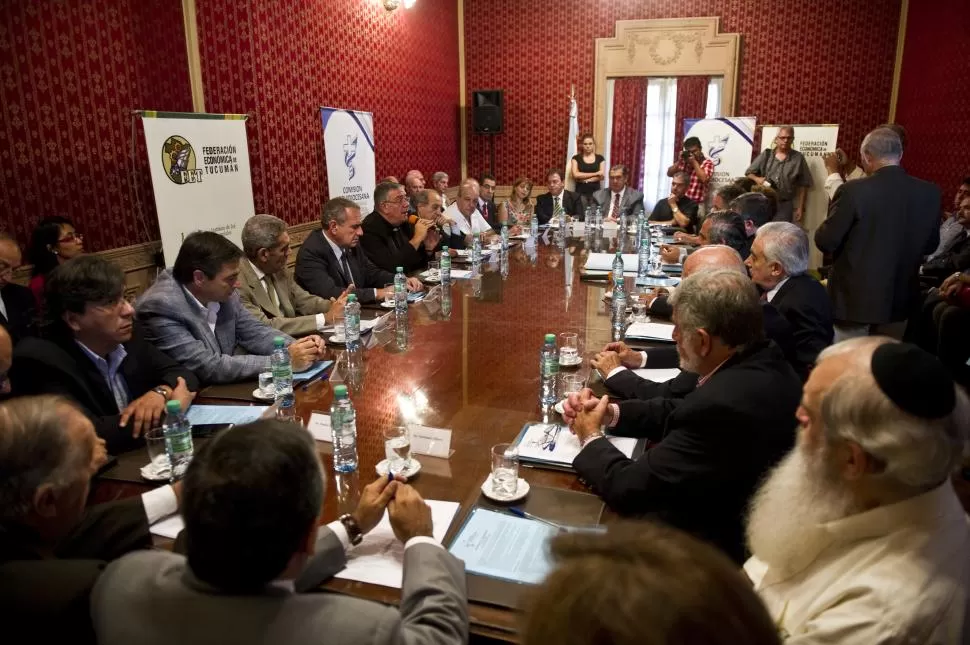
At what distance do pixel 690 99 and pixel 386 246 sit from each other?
235 inches

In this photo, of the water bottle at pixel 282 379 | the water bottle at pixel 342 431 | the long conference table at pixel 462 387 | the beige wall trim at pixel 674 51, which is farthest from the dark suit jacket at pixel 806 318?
the beige wall trim at pixel 674 51

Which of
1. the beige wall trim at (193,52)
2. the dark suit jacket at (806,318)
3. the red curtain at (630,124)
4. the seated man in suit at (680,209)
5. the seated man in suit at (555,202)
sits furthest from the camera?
the red curtain at (630,124)

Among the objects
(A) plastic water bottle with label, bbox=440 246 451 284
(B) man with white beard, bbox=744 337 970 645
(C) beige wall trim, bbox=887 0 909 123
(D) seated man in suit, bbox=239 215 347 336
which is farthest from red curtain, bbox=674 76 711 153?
(B) man with white beard, bbox=744 337 970 645

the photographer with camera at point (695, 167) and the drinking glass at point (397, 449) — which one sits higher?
the photographer with camera at point (695, 167)

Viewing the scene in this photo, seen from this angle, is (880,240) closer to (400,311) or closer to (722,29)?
(400,311)

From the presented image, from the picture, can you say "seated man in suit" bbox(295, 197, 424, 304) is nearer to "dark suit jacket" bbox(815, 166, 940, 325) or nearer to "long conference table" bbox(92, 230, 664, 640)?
"long conference table" bbox(92, 230, 664, 640)

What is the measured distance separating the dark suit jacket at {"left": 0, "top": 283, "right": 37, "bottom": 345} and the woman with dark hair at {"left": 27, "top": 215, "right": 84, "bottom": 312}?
0.53 ft

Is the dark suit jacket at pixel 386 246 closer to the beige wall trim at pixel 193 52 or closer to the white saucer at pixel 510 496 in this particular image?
the beige wall trim at pixel 193 52

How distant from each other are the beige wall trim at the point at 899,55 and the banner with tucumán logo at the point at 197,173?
7522 mm

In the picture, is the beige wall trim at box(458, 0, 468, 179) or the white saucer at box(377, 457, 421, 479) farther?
the beige wall trim at box(458, 0, 468, 179)

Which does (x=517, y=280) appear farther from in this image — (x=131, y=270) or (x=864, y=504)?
(x=864, y=504)

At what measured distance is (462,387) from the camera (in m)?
2.32

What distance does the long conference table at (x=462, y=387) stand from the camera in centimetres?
165

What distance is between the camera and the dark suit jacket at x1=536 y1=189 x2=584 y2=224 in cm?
753
